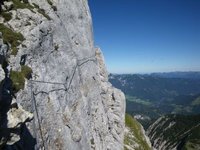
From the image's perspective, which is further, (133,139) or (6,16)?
(133,139)

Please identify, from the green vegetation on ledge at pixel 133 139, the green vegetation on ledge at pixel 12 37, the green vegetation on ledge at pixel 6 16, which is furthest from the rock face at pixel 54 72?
the green vegetation on ledge at pixel 133 139

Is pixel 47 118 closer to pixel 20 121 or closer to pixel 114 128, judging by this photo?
Answer: pixel 20 121

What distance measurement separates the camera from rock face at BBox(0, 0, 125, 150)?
30.0 m

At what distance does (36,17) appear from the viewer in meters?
34.9

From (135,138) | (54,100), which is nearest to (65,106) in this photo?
(54,100)

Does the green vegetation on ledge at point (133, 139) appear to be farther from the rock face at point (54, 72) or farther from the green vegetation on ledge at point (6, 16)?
the green vegetation on ledge at point (6, 16)

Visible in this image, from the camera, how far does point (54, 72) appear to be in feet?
124

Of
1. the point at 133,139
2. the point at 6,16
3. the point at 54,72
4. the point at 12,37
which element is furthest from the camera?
the point at 133,139

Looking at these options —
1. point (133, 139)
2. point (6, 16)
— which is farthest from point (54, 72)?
point (133, 139)

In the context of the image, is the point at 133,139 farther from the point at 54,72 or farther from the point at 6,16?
the point at 6,16

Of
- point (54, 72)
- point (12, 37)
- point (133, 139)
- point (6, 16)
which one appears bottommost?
point (133, 139)

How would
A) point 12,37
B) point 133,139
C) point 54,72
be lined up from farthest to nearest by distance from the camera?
1. point 133,139
2. point 54,72
3. point 12,37

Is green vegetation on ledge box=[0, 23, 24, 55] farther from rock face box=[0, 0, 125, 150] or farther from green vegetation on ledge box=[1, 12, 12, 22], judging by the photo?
green vegetation on ledge box=[1, 12, 12, 22]

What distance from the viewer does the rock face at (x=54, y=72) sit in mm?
30000
